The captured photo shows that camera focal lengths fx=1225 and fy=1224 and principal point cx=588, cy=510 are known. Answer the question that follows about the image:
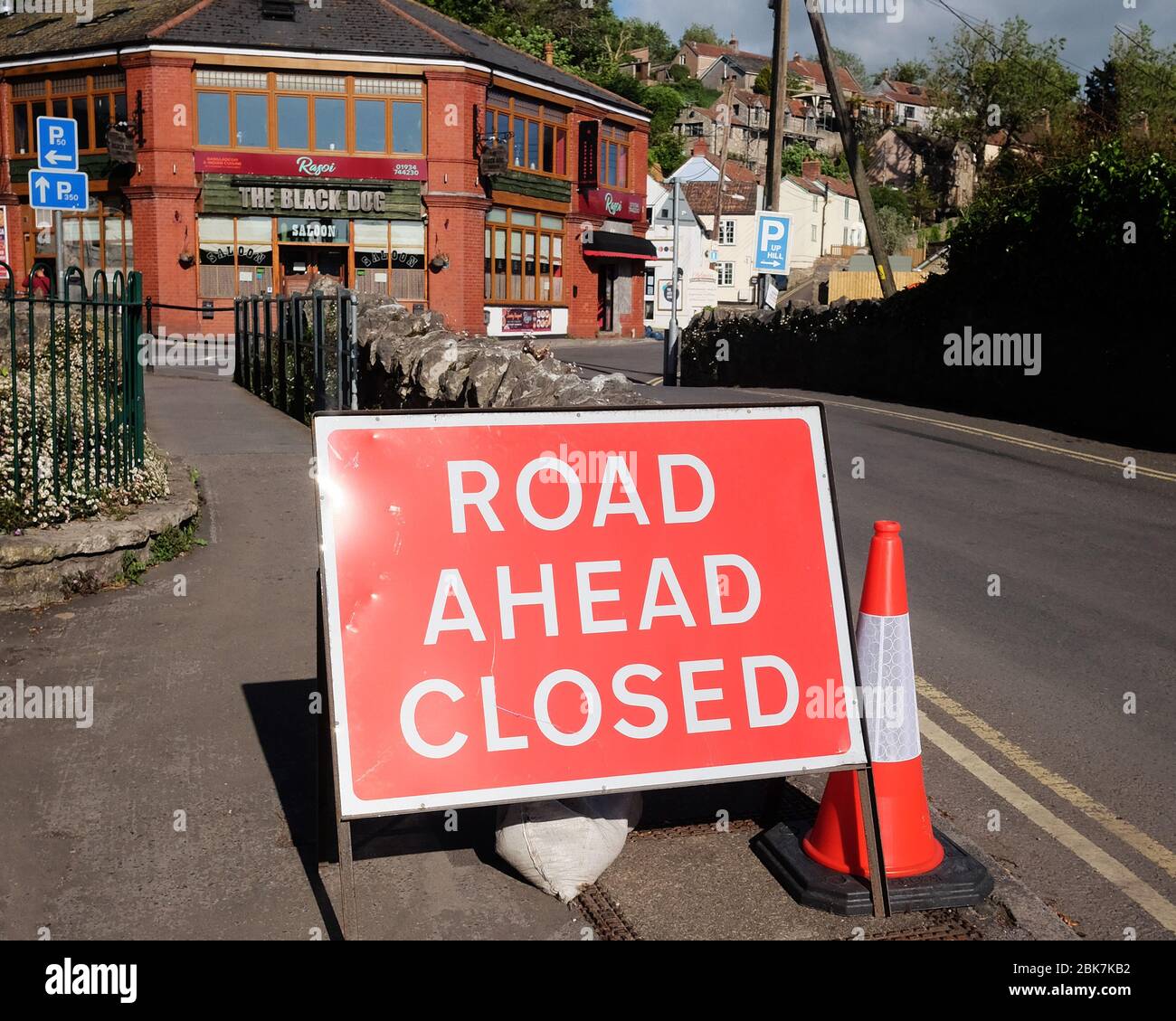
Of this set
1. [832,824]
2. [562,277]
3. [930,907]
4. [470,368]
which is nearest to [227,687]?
[832,824]

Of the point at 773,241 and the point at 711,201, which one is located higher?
the point at 711,201

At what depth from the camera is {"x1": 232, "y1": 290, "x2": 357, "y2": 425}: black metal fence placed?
41.8 feet

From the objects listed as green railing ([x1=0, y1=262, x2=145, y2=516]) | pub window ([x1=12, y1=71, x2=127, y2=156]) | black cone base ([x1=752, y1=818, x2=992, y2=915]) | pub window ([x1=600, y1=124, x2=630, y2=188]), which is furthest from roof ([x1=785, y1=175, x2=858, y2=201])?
black cone base ([x1=752, y1=818, x2=992, y2=915])

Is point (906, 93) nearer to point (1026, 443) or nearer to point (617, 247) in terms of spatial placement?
point (617, 247)

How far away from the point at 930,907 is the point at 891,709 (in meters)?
0.62

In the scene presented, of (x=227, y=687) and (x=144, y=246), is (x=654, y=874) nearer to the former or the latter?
(x=227, y=687)

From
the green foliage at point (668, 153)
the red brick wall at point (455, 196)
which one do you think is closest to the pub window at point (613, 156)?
the red brick wall at point (455, 196)

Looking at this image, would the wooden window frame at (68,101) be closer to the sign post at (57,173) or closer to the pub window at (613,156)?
the pub window at (613,156)

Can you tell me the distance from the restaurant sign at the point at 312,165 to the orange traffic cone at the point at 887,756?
1355 inches

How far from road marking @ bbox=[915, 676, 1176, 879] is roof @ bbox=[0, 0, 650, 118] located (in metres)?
33.6

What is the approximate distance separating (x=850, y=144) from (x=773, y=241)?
242 centimetres

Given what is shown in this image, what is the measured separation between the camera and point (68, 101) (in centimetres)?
3672

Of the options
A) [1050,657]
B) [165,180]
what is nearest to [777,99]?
[165,180]

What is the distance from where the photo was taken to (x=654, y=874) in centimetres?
404
